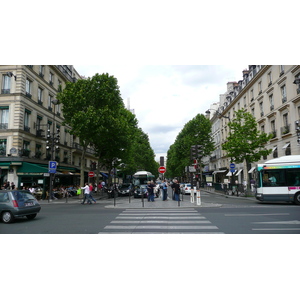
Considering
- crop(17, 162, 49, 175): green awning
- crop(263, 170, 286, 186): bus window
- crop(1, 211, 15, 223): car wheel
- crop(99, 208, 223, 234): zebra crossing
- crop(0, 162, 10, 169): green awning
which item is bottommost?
crop(99, 208, 223, 234): zebra crossing

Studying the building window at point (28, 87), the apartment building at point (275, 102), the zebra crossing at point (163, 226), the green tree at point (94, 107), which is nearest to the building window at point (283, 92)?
the apartment building at point (275, 102)

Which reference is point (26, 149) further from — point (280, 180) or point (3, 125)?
point (280, 180)

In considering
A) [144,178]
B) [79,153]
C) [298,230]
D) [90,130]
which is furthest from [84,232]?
[79,153]

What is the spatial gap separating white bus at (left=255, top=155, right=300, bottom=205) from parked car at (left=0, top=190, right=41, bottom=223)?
14900mm

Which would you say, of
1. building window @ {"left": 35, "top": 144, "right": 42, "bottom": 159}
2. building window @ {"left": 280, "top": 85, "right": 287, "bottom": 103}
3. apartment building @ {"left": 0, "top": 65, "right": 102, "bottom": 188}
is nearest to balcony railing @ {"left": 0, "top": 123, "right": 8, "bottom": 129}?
apartment building @ {"left": 0, "top": 65, "right": 102, "bottom": 188}

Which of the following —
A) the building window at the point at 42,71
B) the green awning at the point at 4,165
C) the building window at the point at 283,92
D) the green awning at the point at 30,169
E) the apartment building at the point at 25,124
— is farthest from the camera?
the building window at the point at 42,71

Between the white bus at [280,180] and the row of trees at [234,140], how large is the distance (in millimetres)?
6054

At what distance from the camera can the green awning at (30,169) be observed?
80.5 ft

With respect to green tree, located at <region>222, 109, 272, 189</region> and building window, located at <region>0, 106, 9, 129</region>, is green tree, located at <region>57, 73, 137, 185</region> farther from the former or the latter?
green tree, located at <region>222, 109, 272, 189</region>

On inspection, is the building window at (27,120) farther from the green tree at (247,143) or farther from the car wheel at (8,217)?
the green tree at (247,143)

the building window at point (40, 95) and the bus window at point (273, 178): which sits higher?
the building window at point (40, 95)

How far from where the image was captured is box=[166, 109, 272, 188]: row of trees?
27484 millimetres

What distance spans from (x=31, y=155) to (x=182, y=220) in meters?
21.6

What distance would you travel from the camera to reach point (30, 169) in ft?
81.6
